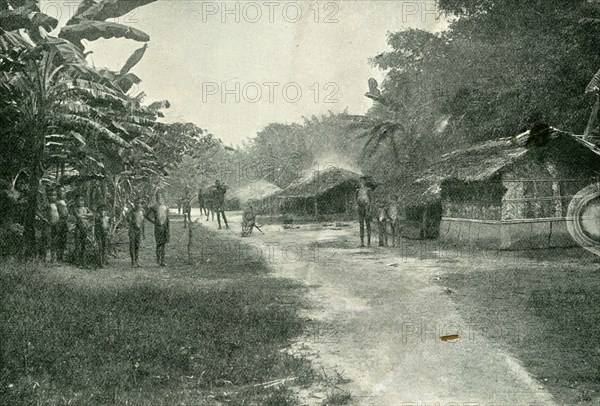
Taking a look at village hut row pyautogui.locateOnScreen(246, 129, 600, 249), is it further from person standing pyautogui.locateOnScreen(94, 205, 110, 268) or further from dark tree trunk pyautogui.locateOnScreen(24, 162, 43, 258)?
dark tree trunk pyautogui.locateOnScreen(24, 162, 43, 258)

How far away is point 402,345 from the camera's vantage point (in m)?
6.00

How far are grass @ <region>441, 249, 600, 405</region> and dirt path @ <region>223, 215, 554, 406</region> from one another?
0.69ft

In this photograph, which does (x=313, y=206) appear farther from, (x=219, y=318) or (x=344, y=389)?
(x=344, y=389)

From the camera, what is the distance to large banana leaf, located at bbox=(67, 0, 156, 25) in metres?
11.8

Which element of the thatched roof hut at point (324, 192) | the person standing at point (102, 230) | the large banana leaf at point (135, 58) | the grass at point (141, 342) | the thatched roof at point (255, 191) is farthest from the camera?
the thatched roof at point (255, 191)

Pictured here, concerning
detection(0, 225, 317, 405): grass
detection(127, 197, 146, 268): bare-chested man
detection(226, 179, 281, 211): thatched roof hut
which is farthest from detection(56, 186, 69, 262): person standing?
detection(226, 179, 281, 211): thatched roof hut

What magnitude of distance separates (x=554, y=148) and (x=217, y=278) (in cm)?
1035

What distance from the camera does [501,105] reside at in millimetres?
17359

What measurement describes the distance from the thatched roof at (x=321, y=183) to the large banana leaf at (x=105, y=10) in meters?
17.8

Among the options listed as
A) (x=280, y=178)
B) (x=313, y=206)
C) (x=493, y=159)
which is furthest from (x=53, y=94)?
(x=280, y=178)

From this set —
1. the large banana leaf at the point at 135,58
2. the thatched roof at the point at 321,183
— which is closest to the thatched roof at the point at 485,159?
the large banana leaf at the point at 135,58

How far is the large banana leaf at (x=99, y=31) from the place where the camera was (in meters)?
11.7

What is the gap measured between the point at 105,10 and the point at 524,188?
11859mm

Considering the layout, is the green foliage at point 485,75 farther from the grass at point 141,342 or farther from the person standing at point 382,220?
the grass at point 141,342
